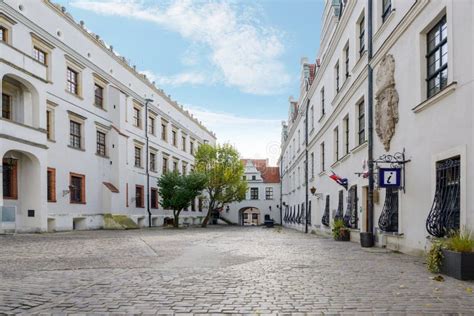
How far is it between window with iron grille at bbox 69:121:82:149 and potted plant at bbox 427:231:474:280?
23.2m

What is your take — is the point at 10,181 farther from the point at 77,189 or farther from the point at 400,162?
the point at 400,162

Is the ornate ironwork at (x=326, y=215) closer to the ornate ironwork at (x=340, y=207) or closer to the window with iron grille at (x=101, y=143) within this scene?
the ornate ironwork at (x=340, y=207)

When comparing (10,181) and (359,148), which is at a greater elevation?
(359,148)

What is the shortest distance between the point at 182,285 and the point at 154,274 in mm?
1312

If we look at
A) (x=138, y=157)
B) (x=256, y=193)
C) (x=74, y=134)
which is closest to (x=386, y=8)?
(x=74, y=134)

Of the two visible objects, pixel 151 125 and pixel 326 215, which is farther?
pixel 151 125

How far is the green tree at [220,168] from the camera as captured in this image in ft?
138

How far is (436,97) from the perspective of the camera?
945cm

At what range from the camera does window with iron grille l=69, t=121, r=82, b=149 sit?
86.9 ft

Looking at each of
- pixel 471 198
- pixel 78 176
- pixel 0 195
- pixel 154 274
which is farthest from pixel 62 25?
pixel 471 198

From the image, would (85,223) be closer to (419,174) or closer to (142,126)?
(142,126)

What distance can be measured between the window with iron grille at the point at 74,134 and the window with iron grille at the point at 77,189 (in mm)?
1955

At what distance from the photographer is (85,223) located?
26703mm

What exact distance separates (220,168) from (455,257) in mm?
35603
